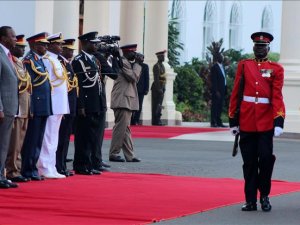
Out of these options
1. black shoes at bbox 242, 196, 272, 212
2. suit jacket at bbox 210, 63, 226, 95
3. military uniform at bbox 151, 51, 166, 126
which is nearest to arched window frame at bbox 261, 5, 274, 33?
suit jacket at bbox 210, 63, 226, 95

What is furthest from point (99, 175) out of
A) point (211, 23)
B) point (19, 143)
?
point (211, 23)

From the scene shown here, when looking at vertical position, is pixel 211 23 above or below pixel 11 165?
above

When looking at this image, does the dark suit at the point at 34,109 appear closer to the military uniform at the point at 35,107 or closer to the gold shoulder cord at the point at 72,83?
the military uniform at the point at 35,107

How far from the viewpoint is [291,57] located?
27391 millimetres

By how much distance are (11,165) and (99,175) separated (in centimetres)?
193

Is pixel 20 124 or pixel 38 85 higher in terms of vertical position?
pixel 38 85

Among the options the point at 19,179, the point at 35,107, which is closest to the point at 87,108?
the point at 35,107

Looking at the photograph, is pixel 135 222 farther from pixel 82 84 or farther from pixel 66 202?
pixel 82 84

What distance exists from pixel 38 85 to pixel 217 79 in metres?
17.4

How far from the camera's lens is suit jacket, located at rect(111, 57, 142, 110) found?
1866 centimetres

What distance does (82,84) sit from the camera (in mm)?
16422

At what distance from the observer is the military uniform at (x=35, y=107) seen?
15.1m

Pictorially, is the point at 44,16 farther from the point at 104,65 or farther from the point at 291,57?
the point at 104,65

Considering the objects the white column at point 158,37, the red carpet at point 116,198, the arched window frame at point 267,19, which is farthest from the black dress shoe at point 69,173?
the arched window frame at point 267,19
